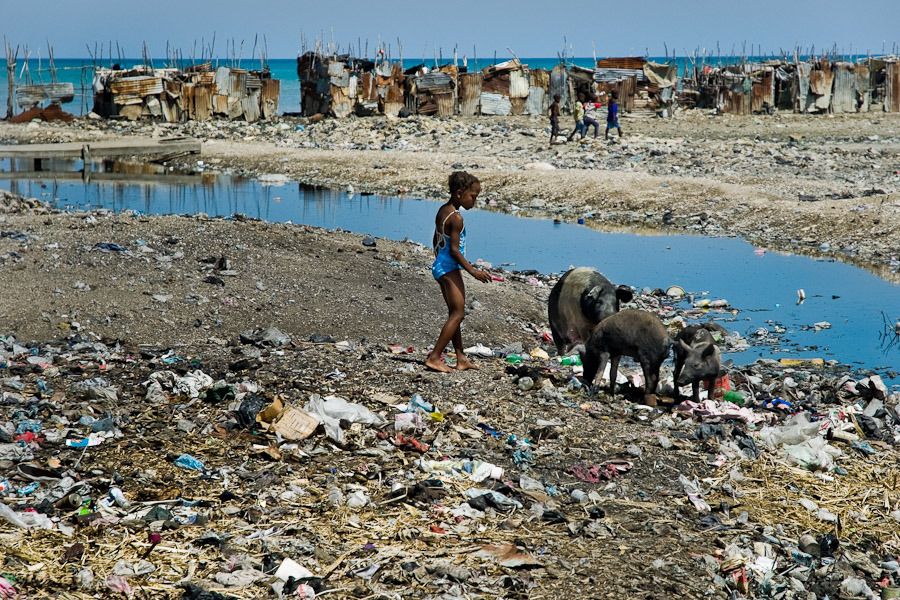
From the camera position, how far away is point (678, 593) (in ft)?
11.5

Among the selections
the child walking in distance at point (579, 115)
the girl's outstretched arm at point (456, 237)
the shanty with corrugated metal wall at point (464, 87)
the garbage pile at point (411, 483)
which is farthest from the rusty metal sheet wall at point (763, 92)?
the girl's outstretched arm at point (456, 237)

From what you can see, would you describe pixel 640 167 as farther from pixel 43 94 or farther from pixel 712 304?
pixel 43 94

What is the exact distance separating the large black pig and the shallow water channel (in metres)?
1.59

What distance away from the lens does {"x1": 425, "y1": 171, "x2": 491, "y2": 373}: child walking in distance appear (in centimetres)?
553

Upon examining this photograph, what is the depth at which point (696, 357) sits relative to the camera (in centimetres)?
561

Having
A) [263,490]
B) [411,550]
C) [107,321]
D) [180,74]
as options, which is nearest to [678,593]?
[411,550]

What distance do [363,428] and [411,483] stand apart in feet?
2.15

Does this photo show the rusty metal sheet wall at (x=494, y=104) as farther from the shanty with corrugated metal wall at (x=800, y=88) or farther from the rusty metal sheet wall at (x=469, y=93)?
the shanty with corrugated metal wall at (x=800, y=88)

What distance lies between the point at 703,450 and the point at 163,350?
12.6 feet

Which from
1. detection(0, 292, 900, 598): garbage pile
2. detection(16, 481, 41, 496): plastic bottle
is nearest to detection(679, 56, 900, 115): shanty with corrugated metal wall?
detection(0, 292, 900, 598): garbage pile

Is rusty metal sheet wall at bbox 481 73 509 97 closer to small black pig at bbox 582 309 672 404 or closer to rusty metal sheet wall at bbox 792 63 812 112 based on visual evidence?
rusty metal sheet wall at bbox 792 63 812 112

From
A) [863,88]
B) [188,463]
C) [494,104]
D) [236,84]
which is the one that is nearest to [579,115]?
[494,104]

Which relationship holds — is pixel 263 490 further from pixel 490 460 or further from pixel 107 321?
pixel 107 321

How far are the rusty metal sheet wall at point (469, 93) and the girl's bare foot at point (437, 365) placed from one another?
2283 cm
